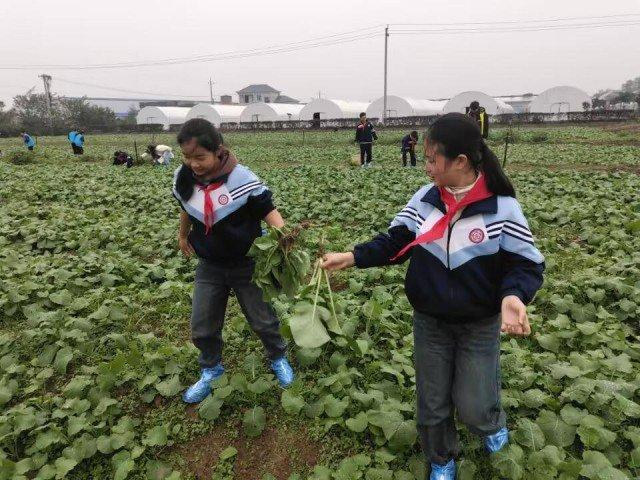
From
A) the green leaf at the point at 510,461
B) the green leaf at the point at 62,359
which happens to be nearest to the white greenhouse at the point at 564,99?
the green leaf at the point at 510,461

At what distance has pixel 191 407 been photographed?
9.99 ft

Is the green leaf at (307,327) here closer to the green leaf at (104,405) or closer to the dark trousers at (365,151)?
the green leaf at (104,405)

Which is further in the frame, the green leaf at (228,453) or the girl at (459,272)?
the green leaf at (228,453)

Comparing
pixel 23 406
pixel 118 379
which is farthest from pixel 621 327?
pixel 23 406

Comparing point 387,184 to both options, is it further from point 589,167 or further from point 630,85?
point 630,85

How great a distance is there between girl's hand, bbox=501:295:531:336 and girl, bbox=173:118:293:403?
137 cm

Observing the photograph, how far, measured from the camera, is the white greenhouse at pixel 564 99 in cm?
4025

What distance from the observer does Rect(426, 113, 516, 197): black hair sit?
1.86 meters

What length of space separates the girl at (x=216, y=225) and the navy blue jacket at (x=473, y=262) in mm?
956

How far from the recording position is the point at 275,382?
3.11 metres

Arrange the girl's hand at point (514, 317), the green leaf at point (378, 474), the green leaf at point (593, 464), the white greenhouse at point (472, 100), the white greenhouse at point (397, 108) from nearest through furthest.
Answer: the girl's hand at point (514, 317) < the green leaf at point (593, 464) < the green leaf at point (378, 474) < the white greenhouse at point (472, 100) < the white greenhouse at point (397, 108)

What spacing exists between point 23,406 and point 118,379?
58 cm

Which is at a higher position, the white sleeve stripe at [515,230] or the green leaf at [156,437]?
the white sleeve stripe at [515,230]

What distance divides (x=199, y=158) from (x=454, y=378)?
1757 mm
